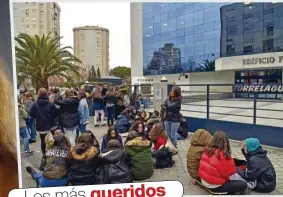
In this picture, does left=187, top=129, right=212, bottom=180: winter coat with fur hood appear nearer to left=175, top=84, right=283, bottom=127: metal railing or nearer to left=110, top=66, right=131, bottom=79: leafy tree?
left=175, top=84, right=283, bottom=127: metal railing

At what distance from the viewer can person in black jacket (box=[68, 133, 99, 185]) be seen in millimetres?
3090

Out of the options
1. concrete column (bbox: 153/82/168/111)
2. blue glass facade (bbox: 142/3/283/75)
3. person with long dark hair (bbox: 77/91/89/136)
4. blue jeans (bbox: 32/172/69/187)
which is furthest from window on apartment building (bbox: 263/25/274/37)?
blue jeans (bbox: 32/172/69/187)

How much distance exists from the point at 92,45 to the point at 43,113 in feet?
4.85

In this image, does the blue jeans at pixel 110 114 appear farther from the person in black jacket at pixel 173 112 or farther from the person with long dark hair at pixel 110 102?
the person in black jacket at pixel 173 112

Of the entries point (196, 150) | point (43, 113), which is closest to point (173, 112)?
point (196, 150)

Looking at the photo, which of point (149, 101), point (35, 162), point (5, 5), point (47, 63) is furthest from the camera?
point (149, 101)

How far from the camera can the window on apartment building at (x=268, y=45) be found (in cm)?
1324

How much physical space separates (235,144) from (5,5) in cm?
429

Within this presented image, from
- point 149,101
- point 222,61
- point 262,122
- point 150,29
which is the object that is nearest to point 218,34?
point 222,61

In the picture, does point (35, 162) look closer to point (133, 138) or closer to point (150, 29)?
point (133, 138)

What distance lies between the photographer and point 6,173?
3.28m

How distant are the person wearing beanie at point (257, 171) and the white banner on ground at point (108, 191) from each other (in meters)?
0.88

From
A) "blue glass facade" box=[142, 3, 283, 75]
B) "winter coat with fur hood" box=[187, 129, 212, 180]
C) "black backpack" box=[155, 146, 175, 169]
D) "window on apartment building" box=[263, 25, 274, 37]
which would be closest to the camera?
"winter coat with fur hood" box=[187, 129, 212, 180]

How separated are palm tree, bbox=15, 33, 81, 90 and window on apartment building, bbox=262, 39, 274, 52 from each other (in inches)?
448
